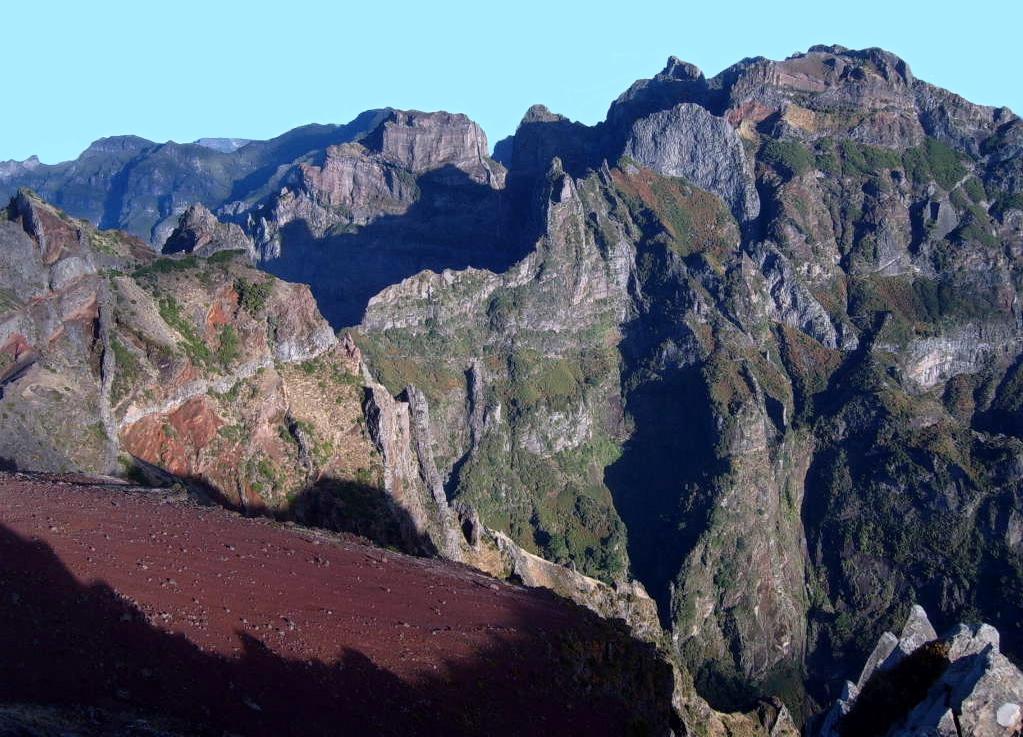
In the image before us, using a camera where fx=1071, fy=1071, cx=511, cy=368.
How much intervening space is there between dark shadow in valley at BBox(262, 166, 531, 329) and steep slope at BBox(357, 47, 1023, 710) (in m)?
7.33

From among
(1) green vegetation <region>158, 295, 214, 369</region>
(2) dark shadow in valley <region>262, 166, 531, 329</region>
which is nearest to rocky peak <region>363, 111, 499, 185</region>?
(2) dark shadow in valley <region>262, 166, 531, 329</region>

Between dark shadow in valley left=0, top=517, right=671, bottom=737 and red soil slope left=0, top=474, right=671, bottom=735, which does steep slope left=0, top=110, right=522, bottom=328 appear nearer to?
red soil slope left=0, top=474, right=671, bottom=735

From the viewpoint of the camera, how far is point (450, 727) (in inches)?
905

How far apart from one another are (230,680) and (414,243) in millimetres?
153747

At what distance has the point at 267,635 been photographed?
23.3 meters

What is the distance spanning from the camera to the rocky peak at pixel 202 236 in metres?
63.2

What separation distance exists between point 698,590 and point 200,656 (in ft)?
340

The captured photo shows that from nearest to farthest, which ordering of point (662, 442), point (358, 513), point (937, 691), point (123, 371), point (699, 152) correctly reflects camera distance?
point (937, 691), point (123, 371), point (358, 513), point (662, 442), point (699, 152)

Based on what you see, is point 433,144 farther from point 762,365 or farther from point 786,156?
point 762,365

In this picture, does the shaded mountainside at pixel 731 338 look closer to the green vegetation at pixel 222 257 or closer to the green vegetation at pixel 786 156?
the green vegetation at pixel 786 156

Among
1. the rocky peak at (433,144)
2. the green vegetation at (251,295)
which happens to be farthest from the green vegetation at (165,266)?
the rocky peak at (433,144)

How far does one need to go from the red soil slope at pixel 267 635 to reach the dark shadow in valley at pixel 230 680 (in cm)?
4

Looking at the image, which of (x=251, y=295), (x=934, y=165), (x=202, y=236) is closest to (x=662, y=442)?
(x=934, y=165)

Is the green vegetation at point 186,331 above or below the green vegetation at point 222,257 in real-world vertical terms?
below
